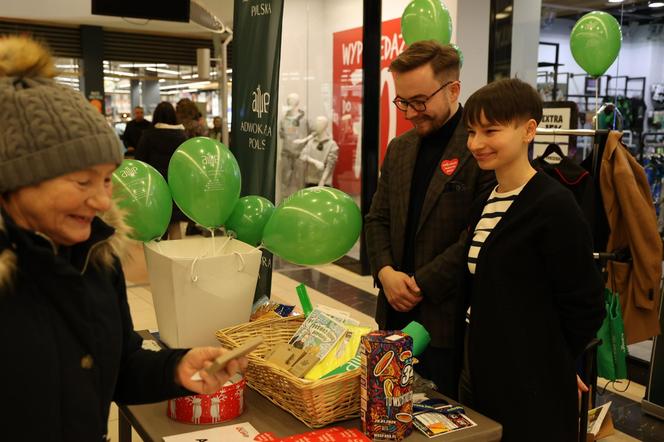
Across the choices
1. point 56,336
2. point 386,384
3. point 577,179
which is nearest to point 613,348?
point 577,179

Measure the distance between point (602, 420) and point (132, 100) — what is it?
13952 millimetres

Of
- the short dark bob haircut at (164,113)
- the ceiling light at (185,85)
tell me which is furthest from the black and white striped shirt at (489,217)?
the ceiling light at (185,85)

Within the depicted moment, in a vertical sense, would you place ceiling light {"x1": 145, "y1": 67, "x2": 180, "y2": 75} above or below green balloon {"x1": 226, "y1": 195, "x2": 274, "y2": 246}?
above

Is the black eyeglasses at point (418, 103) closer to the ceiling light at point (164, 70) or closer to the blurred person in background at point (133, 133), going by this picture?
the blurred person in background at point (133, 133)

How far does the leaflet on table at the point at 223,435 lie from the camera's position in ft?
4.61

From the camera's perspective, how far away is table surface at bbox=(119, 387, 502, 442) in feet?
4.72

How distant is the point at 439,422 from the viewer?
1470 millimetres

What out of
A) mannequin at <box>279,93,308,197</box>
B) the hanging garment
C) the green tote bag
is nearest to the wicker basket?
the hanging garment

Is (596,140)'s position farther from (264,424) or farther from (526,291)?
(264,424)

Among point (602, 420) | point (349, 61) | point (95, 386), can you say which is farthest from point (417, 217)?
point (349, 61)

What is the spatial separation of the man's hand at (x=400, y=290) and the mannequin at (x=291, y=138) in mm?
5146

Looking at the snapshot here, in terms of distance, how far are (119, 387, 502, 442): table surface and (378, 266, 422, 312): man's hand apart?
0.51 m

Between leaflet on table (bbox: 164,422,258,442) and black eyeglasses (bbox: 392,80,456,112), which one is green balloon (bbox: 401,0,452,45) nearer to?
black eyeglasses (bbox: 392,80,456,112)

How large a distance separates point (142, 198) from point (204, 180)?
19cm
